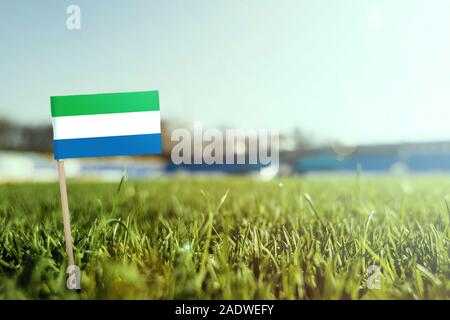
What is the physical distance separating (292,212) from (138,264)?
1.23 m

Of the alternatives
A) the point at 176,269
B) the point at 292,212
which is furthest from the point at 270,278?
the point at 292,212

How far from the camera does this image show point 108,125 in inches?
49.1

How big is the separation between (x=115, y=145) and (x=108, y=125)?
6cm

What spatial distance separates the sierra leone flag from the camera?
48.4 inches

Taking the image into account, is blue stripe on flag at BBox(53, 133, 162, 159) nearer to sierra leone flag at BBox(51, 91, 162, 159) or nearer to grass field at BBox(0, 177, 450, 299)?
sierra leone flag at BBox(51, 91, 162, 159)

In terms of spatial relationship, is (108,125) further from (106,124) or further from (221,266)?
(221,266)

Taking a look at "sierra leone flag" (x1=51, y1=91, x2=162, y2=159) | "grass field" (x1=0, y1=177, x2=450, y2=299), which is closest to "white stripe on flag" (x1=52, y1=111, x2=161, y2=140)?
"sierra leone flag" (x1=51, y1=91, x2=162, y2=159)

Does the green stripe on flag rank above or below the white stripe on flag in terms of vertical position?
above

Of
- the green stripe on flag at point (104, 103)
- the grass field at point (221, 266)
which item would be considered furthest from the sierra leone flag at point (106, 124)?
the grass field at point (221, 266)

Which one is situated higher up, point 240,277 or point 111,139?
point 111,139

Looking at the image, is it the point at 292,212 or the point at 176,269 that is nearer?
the point at 176,269

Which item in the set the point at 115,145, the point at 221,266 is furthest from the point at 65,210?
the point at 221,266

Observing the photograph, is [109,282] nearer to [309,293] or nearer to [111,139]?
[111,139]
